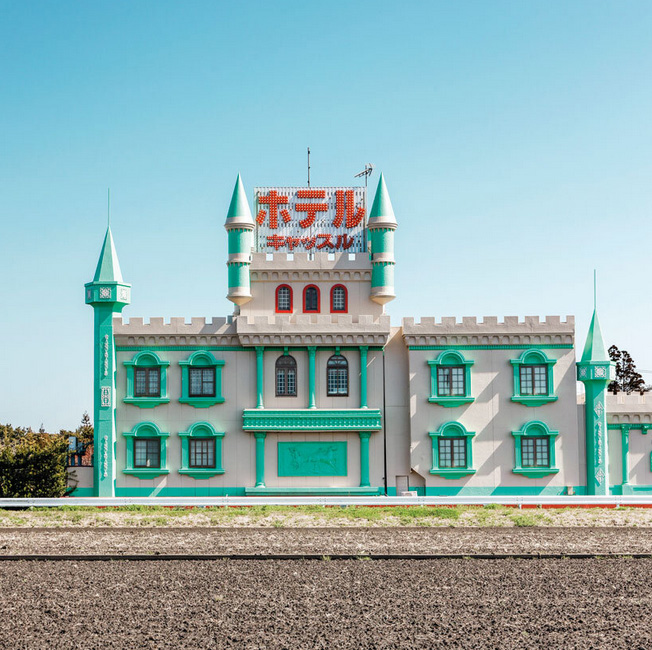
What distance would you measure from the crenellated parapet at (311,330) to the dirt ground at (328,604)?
1724 cm

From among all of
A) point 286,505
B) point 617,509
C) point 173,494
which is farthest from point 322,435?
point 617,509

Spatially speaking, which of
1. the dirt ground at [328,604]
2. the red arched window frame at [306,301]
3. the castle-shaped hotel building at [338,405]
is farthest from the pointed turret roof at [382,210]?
the dirt ground at [328,604]

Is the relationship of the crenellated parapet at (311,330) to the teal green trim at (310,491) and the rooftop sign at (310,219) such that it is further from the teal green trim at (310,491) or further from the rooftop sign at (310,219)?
the teal green trim at (310,491)

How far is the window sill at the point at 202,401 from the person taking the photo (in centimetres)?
3762

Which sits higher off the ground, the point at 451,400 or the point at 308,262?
the point at 308,262

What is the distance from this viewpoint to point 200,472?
123 ft

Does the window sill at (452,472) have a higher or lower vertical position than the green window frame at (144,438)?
lower

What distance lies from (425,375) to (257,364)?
7.20 metres

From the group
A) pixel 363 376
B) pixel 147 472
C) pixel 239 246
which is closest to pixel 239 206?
pixel 239 246

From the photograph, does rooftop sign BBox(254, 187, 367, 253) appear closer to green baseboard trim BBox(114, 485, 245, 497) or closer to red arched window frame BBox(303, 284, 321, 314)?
red arched window frame BBox(303, 284, 321, 314)

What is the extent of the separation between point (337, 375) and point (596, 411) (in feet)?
37.0

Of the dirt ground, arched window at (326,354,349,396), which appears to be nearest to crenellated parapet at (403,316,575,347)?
arched window at (326,354,349,396)

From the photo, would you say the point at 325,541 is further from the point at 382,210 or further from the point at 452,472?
the point at 382,210

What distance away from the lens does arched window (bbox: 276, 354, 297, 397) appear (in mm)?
37812
